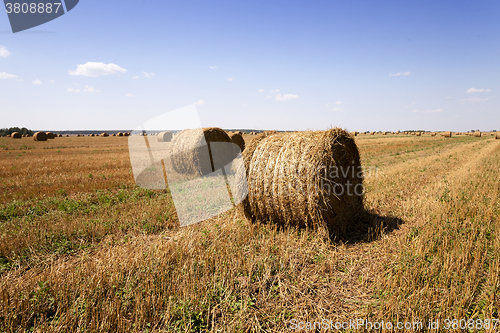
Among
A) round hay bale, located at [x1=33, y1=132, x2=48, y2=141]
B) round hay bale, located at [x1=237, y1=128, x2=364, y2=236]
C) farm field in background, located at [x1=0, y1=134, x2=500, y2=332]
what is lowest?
farm field in background, located at [x1=0, y1=134, x2=500, y2=332]

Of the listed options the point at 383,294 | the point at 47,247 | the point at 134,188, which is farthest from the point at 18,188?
the point at 383,294

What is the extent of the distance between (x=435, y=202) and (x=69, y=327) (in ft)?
27.5

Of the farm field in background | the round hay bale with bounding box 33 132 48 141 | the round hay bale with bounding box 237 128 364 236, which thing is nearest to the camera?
the farm field in background

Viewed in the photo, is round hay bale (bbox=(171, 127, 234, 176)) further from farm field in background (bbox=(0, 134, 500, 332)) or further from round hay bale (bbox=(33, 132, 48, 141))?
round hay bale (bbox=(33, 132, 48, 141))

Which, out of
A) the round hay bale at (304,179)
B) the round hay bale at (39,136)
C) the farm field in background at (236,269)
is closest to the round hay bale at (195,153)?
the farm field in background at (236,269)

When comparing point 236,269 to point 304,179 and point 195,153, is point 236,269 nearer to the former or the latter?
point 304,179

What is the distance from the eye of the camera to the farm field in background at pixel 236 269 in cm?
317

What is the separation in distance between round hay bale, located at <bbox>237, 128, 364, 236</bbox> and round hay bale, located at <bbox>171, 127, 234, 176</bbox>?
23.8 feet

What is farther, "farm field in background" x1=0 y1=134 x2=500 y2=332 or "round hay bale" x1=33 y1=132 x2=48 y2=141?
"round hay bale" x1=33 y1=132 x2=48 y2=141

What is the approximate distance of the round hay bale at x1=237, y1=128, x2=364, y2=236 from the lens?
5.49 metres

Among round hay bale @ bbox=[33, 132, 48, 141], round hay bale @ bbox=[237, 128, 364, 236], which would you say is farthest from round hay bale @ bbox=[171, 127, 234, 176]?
round hay bale @ bbox=[33, 132, 48, 141]

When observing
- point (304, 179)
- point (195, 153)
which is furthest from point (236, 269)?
point (195, 153)

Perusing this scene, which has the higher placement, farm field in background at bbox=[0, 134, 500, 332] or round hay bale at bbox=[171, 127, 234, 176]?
round hay bale at bbox=[171, 127, 234, 176]

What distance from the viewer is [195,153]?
13336mm
